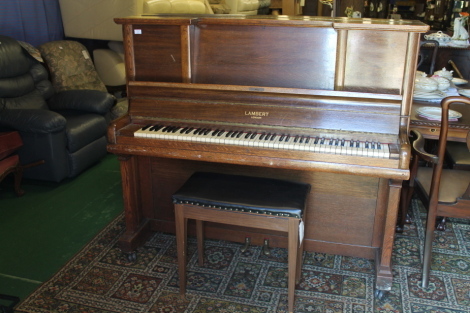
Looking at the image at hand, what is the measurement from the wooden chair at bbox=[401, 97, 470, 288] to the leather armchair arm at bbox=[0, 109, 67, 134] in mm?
2383

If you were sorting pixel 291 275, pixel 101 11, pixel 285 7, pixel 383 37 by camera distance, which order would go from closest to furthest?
1. pixel 291 275
2. pixel 383 37
3. pixel 101 11
4. pixel 285 7

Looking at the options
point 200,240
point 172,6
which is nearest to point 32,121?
point 200,240

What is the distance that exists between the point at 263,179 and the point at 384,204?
627mm

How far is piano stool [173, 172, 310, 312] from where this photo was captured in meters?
1.99

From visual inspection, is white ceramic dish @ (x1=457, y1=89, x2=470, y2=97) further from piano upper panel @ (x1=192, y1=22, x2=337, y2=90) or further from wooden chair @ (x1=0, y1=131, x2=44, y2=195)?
wooden chair @ (x1=0, y1=131, x2=44, y2=195)

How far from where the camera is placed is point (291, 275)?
204 cm

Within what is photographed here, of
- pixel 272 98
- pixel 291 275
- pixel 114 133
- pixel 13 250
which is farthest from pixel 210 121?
pixel 13 250

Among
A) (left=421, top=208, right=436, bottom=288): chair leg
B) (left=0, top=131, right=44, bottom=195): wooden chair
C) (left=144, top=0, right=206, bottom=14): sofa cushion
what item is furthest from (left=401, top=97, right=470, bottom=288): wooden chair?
(left=144, top=0, right=206, bottom=14): sofa cushion

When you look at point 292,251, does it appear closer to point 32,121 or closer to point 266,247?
point 266,247

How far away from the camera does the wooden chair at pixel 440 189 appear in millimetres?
2104

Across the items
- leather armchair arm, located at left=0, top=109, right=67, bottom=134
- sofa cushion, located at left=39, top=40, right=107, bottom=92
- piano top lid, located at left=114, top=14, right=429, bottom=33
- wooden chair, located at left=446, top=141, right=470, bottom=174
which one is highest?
piano top lid, located at left=114, top=14, right=429, bottom=33

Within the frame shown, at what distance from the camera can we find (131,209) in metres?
2.58

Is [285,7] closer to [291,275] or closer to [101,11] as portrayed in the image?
[101,11]

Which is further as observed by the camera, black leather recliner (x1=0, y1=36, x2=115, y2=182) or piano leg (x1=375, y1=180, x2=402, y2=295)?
black leather recliner (x1=0, y1=36, x2=115, y2=182)
